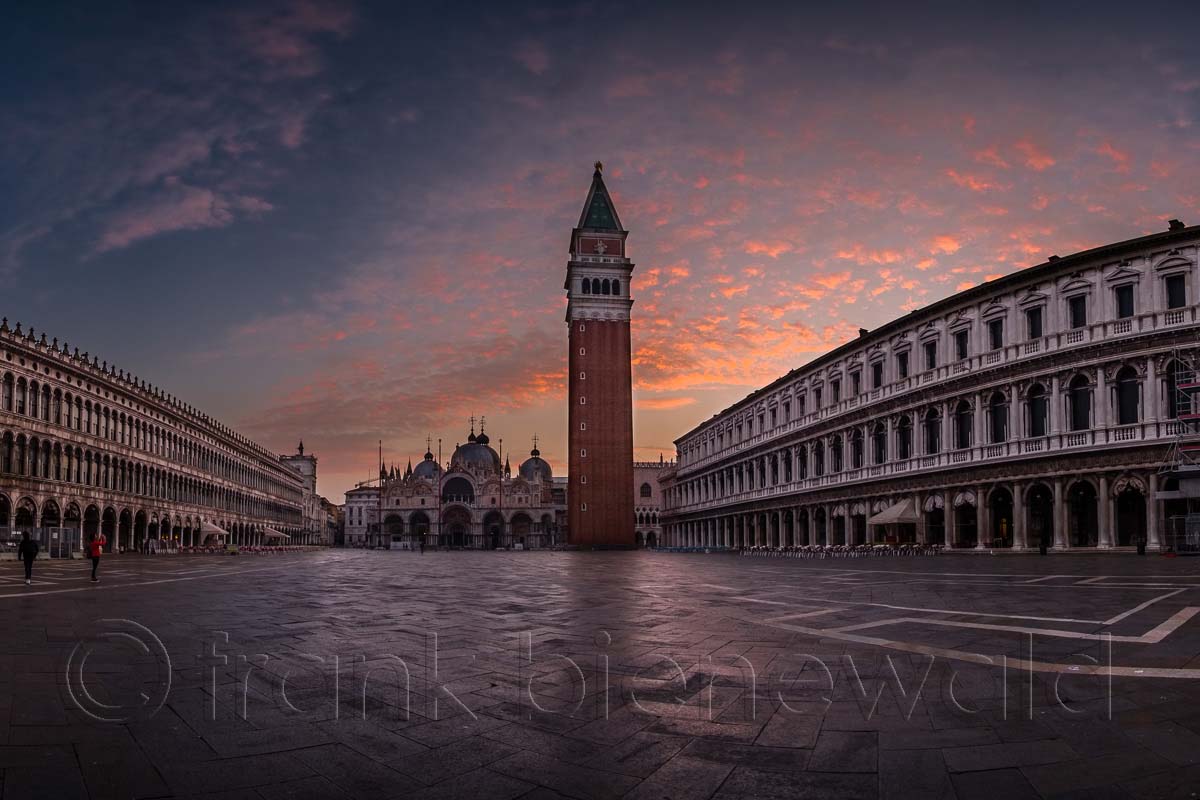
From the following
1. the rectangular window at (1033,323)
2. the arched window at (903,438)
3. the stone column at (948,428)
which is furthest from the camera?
the arched window at (903,438)

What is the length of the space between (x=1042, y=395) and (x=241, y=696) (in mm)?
37163

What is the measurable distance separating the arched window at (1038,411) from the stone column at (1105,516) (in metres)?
3.50

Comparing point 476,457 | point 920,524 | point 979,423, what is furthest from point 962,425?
point 476,457

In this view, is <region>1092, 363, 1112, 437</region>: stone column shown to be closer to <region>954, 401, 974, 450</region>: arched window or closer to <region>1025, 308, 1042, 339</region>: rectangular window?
<region>1025, 308, 1042, 339</region>: rectangular window

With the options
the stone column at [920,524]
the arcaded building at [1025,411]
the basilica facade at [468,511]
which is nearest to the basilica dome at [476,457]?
the basilica facade at [468,511]

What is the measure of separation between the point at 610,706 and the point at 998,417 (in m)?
37.7

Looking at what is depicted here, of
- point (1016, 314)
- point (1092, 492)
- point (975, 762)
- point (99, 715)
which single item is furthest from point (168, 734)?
point (1016, 314)

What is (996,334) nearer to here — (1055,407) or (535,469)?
(1055,407)

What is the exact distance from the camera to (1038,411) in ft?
120

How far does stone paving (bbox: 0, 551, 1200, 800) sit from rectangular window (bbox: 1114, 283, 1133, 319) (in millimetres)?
27522

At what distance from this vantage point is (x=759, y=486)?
64.9 metres

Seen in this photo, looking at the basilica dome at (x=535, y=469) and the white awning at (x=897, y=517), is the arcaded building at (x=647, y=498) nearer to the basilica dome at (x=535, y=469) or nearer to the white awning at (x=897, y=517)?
the basilica dome at (x=535, y=469)

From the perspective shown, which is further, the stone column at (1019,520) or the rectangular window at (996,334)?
the rectangular window at (996,334)

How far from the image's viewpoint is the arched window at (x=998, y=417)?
3809 centimetres
